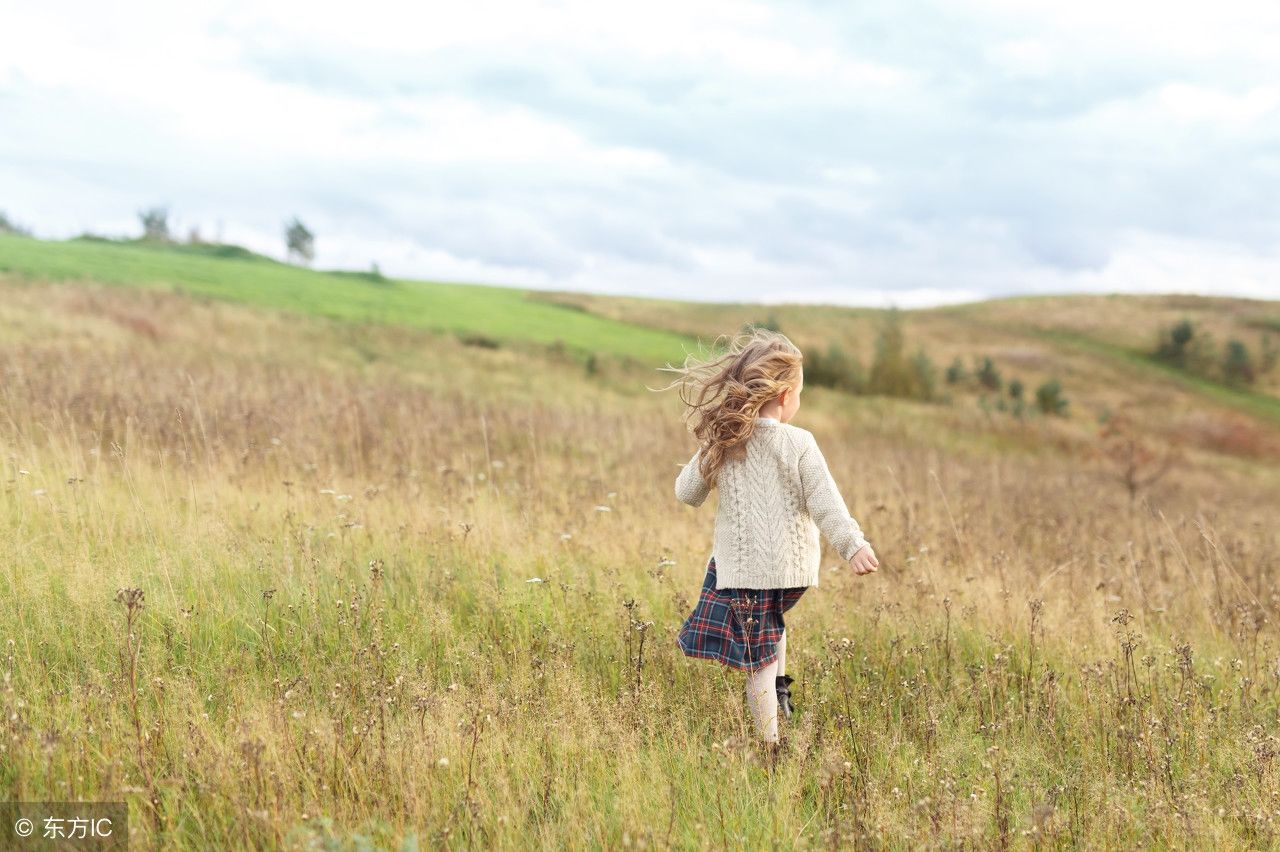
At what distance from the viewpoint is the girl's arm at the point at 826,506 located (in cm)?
346

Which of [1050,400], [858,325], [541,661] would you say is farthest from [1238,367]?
[541,661]

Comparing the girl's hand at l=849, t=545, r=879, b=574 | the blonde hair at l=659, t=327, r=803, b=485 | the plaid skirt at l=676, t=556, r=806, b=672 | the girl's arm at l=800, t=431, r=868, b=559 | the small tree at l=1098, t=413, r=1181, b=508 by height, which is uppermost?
the blonde hair at l=659, t=327, r=803, b=485

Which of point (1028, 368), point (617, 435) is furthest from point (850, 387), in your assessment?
point (617, 435)

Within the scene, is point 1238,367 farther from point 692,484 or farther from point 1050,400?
point 692,484

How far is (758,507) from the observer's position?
3.71 m

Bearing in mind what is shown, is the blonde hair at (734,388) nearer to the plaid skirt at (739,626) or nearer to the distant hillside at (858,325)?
the plaid skirt at (739,626)

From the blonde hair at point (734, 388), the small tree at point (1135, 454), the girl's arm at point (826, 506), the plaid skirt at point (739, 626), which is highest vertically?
the blonde hair at point (734, 388)

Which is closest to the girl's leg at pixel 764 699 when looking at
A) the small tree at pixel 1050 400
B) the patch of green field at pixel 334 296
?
the patch of green field at pixel 334 296

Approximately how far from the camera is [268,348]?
68.2 feet

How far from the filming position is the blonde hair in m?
3.68

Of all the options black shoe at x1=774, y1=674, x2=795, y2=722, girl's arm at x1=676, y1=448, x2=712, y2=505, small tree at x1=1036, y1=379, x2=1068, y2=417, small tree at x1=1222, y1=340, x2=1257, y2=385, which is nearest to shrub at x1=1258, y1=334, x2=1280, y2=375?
small tree at x1=1222, y1=340, x2=1257, y2=385

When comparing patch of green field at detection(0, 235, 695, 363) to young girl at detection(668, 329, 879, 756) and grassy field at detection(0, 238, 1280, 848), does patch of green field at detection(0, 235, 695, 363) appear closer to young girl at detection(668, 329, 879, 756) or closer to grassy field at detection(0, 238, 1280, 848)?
grassy field at detection(0, 238, 1280, 848)

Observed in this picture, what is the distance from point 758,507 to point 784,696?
3.06ft

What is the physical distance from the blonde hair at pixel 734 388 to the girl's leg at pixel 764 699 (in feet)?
2.89
